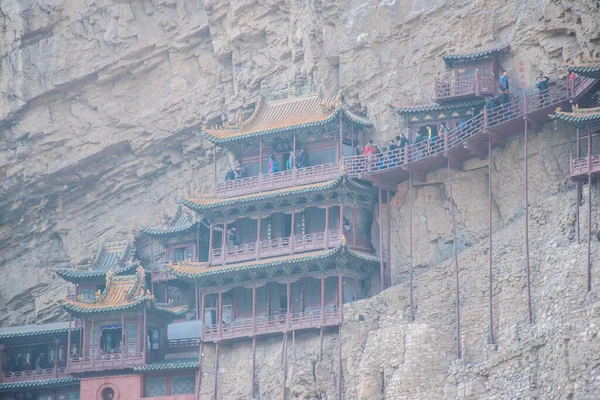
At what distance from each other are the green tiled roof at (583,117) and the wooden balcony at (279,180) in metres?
11.7

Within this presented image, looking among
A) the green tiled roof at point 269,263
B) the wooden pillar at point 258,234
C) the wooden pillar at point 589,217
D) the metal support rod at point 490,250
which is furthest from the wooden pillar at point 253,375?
the wooden pillar at point 589,217

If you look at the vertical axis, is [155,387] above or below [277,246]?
below

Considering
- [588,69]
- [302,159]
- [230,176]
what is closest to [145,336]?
[230,176]

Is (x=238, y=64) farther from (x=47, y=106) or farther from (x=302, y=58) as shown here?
(x=47, y=106)

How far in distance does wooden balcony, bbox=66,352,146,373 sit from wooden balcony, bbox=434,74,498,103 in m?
15.6

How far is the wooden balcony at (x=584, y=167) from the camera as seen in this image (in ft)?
160

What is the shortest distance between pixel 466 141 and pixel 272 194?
9.12 metres

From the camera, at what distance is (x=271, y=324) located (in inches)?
2272

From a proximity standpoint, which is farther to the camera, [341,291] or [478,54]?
[341,291]

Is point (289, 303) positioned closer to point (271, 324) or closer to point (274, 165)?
point (271, 324)

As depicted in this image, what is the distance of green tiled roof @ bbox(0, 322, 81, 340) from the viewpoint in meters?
63.6

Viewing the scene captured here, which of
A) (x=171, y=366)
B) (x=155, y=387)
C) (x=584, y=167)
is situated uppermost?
(x=584, y=167)

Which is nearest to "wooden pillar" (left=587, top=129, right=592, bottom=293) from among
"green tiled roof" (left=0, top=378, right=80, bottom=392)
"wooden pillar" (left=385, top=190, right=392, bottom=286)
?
"wooden pillar" (left=385, top=190, right=392, bottom=286)

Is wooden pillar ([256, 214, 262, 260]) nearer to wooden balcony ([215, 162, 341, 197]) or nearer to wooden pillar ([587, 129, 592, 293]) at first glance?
wooden balcony ([215, 162, 341, 197])
